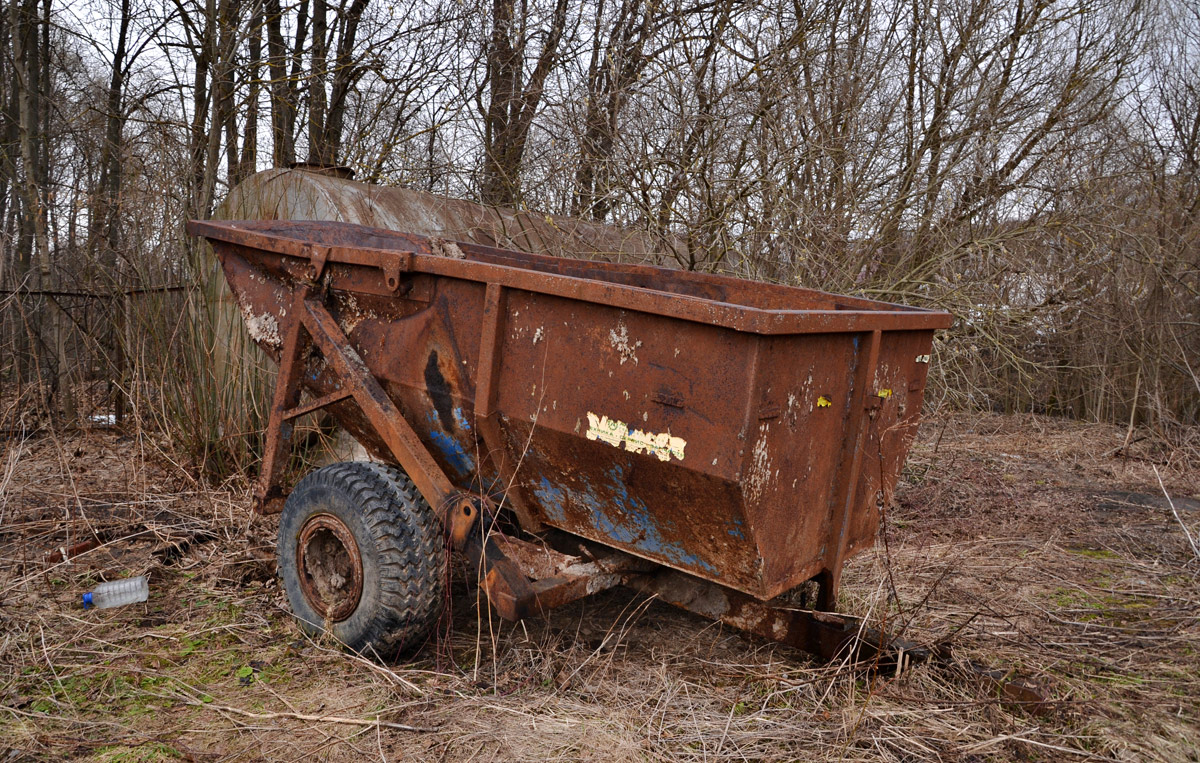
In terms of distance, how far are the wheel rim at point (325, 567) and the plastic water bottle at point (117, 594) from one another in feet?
3.01

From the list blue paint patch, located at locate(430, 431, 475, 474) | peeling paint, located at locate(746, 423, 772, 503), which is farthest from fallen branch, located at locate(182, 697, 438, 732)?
peeling paint, located at locate(746, 423, 772, 503)

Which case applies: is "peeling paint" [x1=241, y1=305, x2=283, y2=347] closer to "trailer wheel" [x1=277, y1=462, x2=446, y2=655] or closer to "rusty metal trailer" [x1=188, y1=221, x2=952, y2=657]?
"rusty metal trailer" [x1=188, y1=221, x2=952, y2=657]

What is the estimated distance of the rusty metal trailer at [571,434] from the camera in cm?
242

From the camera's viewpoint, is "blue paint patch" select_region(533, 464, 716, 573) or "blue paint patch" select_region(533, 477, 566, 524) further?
"blue paint patch" select_region(533, 477, 566, 524)

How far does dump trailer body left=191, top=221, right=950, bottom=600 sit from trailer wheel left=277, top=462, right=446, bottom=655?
305mm

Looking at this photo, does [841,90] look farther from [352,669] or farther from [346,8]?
[346,8]

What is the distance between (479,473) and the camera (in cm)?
313

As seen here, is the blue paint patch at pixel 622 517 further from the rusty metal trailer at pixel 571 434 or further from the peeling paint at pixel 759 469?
the peeling paint at pixel 759 469

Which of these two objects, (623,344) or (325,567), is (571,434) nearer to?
(623,344)

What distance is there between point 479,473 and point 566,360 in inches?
27.9

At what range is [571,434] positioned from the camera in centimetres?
267

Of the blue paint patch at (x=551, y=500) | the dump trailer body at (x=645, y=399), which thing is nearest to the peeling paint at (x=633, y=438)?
the dump trailer body at (x=645, y=399)

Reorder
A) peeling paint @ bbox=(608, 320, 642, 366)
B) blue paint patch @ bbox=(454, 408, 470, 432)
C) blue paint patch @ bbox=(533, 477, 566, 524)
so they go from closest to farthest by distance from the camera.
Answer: peeling paint @ bbox=(608, 320, 642, 366)
blue paint patch @ bbox=(533, 477, 566, 524)
blue paint patch @ bbox=(454, 408, 470, 432)

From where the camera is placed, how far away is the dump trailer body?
2.37 metres
